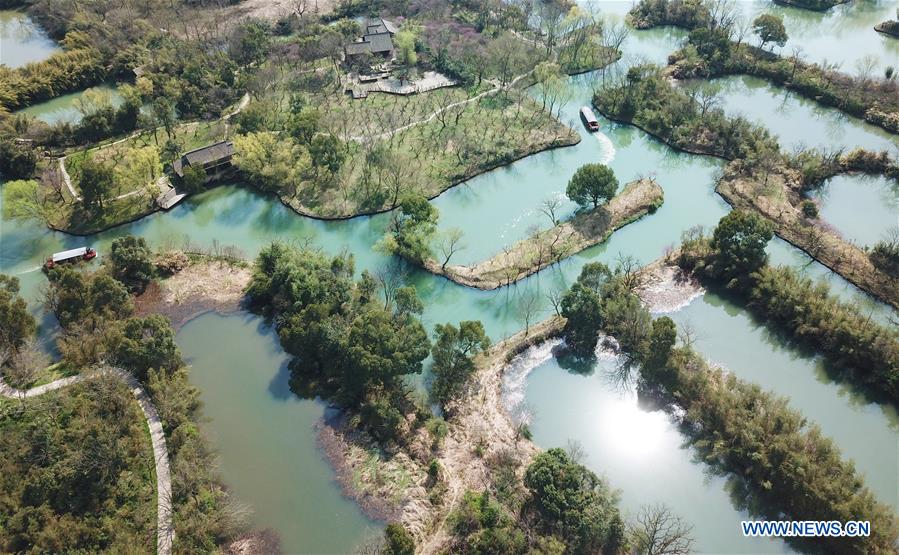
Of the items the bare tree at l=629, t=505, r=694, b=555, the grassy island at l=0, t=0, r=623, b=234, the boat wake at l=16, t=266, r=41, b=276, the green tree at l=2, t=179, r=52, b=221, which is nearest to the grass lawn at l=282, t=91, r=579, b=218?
the grassy island at l=0, t=0, r=623, b=234

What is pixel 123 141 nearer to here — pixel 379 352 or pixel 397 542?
pixel 379 352

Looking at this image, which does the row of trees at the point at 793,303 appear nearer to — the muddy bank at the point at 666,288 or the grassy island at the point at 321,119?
the muddy bank at the point at 666,288

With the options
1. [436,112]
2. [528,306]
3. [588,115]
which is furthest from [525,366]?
[588,115]

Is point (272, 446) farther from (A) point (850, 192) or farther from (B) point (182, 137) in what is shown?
(A) point (850, 192)

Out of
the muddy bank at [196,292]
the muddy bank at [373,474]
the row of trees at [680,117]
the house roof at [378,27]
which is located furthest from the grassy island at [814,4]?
the muddy bank at [373,474]

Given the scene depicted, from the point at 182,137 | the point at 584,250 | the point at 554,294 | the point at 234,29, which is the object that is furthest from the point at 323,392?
the point at 234,29

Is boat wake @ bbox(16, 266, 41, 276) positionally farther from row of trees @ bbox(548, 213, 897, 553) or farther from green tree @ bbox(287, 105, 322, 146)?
row of trees @ bbox(548, 213, 897, 553)
